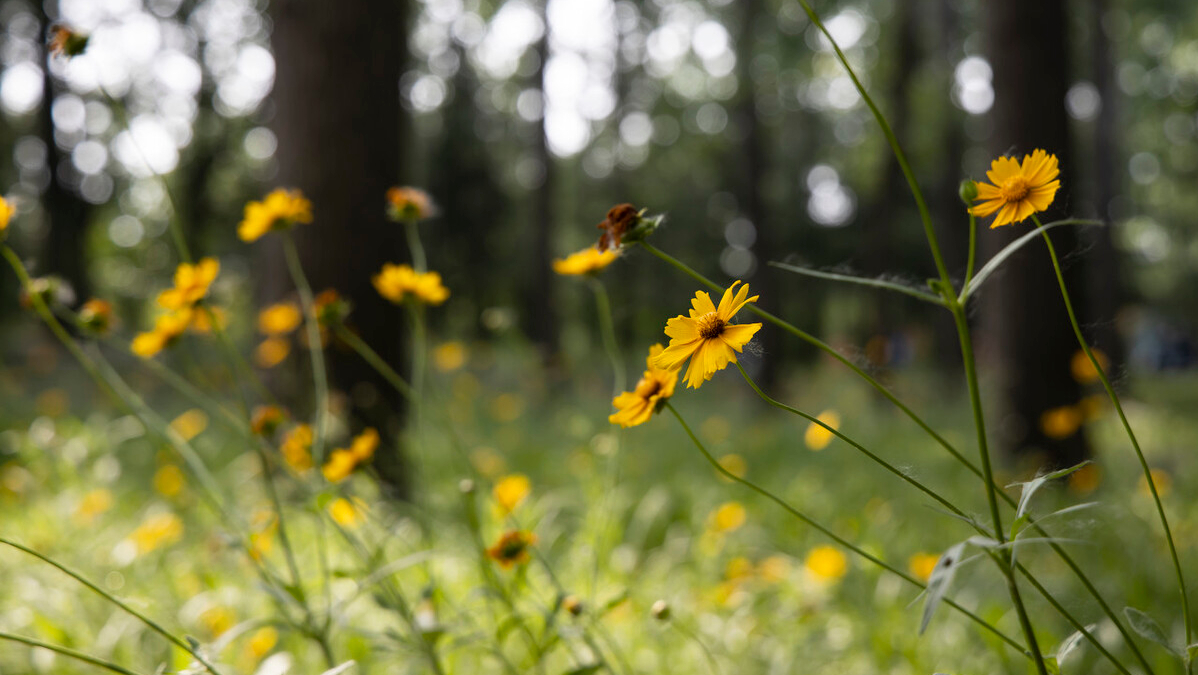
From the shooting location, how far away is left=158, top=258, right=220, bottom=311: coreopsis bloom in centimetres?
108

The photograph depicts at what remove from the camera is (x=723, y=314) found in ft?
2.14

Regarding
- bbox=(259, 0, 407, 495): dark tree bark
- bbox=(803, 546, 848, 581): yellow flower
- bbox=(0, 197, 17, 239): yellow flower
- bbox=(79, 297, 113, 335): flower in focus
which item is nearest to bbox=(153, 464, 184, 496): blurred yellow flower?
bbox=(259, 0, 407, 495): dark tree bark

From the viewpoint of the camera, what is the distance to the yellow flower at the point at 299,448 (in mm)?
1305

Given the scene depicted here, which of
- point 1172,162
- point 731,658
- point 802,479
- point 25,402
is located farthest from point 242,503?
point 1172,162

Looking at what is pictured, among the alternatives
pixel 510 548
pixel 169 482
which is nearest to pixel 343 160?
pixel 169 482

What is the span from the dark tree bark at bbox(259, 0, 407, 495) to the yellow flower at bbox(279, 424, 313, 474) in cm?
119

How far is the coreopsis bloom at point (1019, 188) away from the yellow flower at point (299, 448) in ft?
3.59

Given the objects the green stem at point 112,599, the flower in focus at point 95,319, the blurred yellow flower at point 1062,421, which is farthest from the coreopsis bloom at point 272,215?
the blurred yellow flower at point 1062,421

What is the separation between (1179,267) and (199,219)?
26.4 m

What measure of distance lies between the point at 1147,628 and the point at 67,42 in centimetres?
150

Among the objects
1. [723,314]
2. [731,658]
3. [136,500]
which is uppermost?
[723,314]

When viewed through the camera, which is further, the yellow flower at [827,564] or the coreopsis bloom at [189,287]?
the yellow flower at [827,564]

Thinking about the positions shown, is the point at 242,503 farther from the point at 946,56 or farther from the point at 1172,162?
the point at 1172,162

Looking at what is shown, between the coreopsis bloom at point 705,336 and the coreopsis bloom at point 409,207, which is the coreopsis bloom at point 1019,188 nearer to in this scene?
the coreopsis bloom at point 705,336
